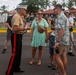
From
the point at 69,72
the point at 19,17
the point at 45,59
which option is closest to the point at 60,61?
the point at 69,72

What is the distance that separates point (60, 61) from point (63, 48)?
328 millimetres

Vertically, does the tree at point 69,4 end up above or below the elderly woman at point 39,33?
above

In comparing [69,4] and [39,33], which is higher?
[69,4]

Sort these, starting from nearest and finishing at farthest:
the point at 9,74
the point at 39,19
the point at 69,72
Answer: the point at 9,74
the point at 69,72
the point at 39,19

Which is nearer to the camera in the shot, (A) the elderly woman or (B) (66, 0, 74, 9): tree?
(A) the elderly woman

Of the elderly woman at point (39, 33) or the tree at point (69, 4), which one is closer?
the elderly woman at point (39, 33)

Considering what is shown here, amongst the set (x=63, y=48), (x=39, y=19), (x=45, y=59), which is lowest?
(x=45, y=59)

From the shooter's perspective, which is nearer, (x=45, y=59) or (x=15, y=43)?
A: (x=15, y=43)

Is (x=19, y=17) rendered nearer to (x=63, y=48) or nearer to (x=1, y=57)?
(x=63, y=48)

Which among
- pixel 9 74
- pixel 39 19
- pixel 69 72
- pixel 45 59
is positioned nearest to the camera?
pixel 9 74

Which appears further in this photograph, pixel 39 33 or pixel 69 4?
pixel 69 4

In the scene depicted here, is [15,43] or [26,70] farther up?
[15,43]

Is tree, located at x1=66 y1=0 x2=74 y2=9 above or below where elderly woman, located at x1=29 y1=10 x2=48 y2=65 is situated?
above

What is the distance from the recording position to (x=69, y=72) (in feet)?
26.9
